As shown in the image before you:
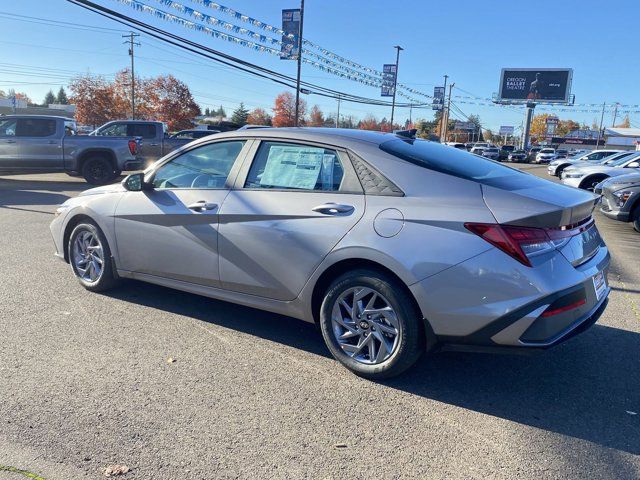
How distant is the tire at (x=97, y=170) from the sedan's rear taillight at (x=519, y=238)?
535 inches

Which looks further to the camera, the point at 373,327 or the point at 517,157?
the point at 517,157

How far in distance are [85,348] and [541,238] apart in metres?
3.25

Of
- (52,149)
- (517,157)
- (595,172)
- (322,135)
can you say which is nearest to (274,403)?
(322,135)

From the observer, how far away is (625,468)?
2.55 meters

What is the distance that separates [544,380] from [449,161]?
1.65 m

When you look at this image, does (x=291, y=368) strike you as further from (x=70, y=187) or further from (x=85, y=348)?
(x=70, y=187)

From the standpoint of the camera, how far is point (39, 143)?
14.1 meters

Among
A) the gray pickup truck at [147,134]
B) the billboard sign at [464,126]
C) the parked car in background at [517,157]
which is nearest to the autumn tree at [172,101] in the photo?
the parked car in background at [517,157]

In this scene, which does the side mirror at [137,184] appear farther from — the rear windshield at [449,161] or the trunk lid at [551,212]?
the trunk lid at [551,212]

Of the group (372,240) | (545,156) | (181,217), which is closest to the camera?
(372,240)

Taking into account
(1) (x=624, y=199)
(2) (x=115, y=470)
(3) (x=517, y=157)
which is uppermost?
(3) (x=517, y=157)

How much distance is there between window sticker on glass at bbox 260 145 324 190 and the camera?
12.3 feet

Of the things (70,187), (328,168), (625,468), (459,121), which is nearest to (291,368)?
(328,168)

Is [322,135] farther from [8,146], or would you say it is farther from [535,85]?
[535,85]
